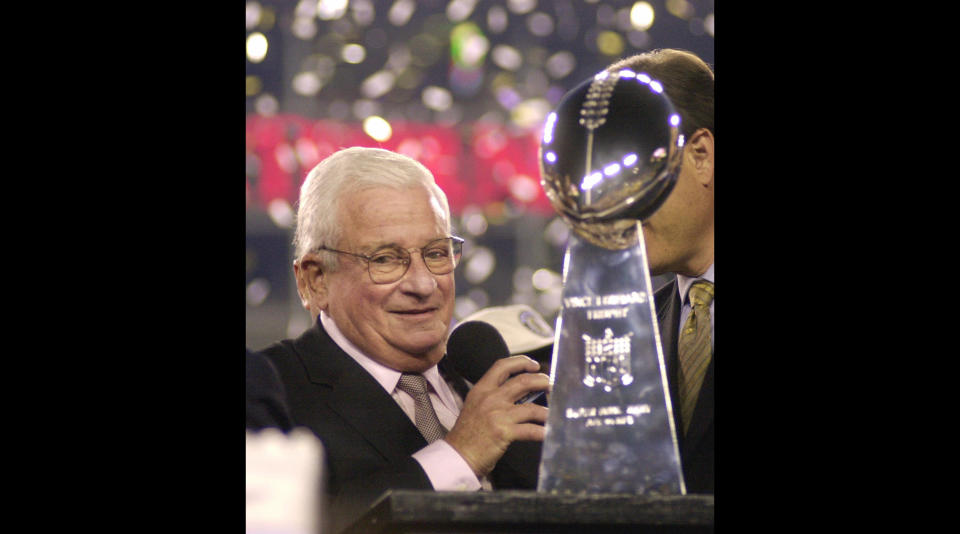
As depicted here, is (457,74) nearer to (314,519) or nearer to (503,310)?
(503,310)

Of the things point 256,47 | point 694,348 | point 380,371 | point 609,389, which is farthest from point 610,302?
point 256,47

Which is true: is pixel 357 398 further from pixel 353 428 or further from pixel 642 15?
pixel 642 15

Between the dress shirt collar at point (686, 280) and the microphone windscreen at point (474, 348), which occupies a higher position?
the dress shirt collar at point (686, 280)

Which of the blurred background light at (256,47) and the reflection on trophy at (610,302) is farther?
the blurred background light at (256,47)

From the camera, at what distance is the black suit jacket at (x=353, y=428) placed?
2.52 meters

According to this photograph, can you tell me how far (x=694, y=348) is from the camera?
102 inches

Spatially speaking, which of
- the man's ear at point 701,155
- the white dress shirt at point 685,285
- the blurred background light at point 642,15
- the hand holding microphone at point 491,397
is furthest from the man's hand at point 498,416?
the blurred background light at point 642,15

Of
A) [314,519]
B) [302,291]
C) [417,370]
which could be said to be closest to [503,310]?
[417,370]

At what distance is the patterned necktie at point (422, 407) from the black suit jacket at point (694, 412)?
0.51 metres

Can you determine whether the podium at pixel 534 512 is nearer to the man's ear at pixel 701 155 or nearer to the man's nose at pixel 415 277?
the man's nose at pixel 415 277

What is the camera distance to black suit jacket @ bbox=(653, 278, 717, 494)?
2.48 meters

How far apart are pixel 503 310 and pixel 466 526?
2.32 ft

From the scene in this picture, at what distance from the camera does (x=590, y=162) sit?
2283 mm

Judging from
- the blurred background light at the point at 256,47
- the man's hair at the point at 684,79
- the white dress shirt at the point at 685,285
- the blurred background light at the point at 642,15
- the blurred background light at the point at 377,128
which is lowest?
the white dress shirt at the point at 685,285
